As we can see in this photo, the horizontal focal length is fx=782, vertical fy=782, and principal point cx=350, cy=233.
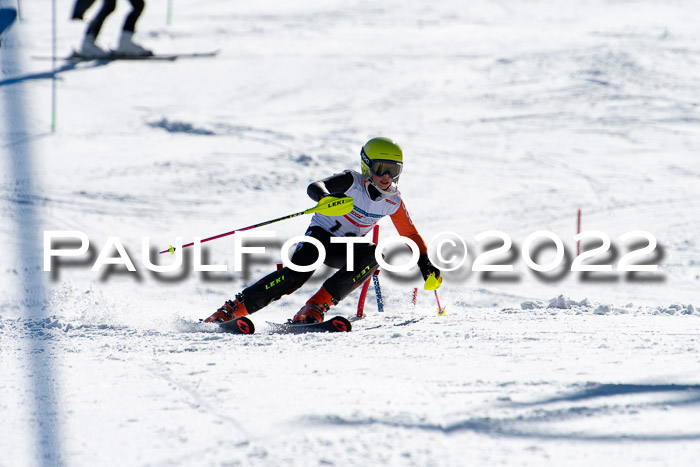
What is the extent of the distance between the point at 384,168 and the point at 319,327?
1.18 meters

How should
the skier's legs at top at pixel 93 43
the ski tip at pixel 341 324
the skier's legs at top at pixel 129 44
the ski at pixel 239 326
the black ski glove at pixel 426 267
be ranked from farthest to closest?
the skier's legs at top at pixel 93 43 → the skier's legs at top at pixel 129 44 → the black ski glove at pixel 426 267 → the ski tip at pixel 341 324 → the ski at pixel 239 326

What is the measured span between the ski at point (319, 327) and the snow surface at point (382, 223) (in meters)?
0.37

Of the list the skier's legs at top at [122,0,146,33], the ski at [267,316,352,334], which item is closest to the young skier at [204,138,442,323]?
the ski at [267,316,352,334]

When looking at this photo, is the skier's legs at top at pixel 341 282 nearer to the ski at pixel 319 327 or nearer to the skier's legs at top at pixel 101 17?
the ski at pixel 319 327

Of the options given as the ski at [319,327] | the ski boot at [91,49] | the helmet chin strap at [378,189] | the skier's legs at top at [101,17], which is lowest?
the ski at [319,327]

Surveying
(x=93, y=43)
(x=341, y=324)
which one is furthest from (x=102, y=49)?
(x=341, y=324)

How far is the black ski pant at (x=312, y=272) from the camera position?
5.23m

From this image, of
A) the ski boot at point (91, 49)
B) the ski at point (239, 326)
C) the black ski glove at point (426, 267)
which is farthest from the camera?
the ski boot at point (91, 49)

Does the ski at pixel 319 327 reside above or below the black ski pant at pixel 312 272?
below

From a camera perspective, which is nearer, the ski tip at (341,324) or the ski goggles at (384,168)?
the ski tip at (341,324)

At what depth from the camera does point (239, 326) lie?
4.85 meters

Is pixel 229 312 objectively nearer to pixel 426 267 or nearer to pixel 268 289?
pixel 268 289

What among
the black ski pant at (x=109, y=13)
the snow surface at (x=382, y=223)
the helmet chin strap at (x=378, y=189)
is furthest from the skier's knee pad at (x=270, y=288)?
the black ski pant at (x=109, y=13)

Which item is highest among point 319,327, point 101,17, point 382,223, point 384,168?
point 101,17
